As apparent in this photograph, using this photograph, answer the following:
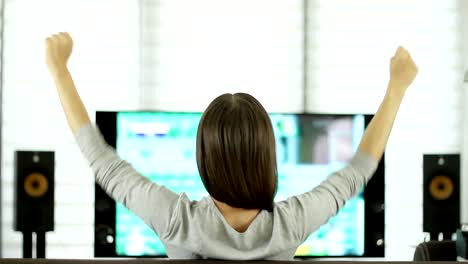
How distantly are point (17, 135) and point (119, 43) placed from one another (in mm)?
917

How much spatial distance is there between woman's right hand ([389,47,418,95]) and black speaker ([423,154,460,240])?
3.02 m

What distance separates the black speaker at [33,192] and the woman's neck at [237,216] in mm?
3024

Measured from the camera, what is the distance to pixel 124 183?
3.93 ft

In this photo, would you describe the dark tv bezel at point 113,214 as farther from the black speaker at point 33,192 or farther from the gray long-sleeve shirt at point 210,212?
the gray long-sleeve shirt at point 210,212

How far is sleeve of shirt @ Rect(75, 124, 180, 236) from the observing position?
46.6 inches

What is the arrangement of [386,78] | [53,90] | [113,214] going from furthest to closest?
[386,78], [53,90], [113,214]

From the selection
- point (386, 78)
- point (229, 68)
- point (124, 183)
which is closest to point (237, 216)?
point (124, 183)

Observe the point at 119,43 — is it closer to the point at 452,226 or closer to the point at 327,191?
the point at 452,226

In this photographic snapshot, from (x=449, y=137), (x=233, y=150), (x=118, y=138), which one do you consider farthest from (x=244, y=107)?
(x=449, y=137)

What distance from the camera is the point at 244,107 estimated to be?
1250 mm

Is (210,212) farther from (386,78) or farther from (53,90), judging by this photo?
(386,78)

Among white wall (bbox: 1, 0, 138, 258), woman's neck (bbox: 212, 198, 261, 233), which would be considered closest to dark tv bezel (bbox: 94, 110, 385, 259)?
white wall (bbox: 1, 0, 138, 258)

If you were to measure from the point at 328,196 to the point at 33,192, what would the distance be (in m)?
3.14

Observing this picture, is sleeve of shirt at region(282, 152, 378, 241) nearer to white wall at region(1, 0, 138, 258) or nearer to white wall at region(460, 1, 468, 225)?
white wall at region(1, 0, 138, 258)
